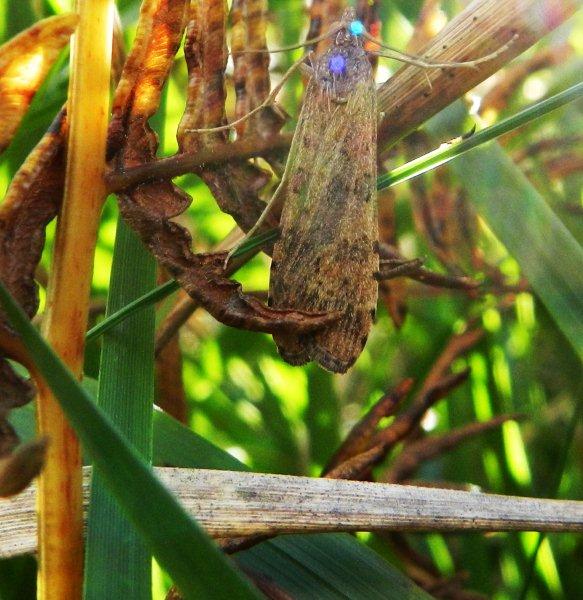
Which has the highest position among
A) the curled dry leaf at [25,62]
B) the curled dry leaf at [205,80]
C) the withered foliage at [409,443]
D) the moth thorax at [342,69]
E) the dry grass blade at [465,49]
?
the moth thorax at [342,69]

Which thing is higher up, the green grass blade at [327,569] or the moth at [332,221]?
the moth at [332,221]

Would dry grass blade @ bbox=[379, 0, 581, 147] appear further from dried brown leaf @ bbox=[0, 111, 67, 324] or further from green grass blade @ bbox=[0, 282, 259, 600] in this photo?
green grass blade @ bbox=[0, 282, 259, 600]

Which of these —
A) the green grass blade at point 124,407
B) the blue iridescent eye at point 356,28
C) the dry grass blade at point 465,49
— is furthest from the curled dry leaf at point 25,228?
the blue iridescent eye at point 356,28

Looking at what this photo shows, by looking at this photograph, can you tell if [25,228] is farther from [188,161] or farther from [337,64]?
[337,64]


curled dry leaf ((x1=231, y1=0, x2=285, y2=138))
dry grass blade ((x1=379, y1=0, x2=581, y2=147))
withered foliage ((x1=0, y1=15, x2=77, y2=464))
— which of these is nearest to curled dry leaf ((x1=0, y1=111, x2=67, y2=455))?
withered foliage ((x1=0, y1=15, x2=77, y2=464))

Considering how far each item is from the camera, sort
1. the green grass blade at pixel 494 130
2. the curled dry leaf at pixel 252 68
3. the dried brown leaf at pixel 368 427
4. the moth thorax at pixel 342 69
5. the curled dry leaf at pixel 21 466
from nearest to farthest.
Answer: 1. the curled dry leaf at pixel 21 466
2. the green grass blade at pixel 494 130
3. the curled dry leaf at pixel 252 68
4. the moth thorax at pixel 342 69
5. the dried brown leaf at pixel 368 427

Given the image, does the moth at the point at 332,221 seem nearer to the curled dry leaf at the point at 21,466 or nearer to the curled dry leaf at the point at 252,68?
the curled dry leaf at the point at 252,68

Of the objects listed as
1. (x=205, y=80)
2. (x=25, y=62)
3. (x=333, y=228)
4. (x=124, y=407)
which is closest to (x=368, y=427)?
(x=333, y=228)

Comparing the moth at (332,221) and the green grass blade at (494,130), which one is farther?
the moth at (332,221)
